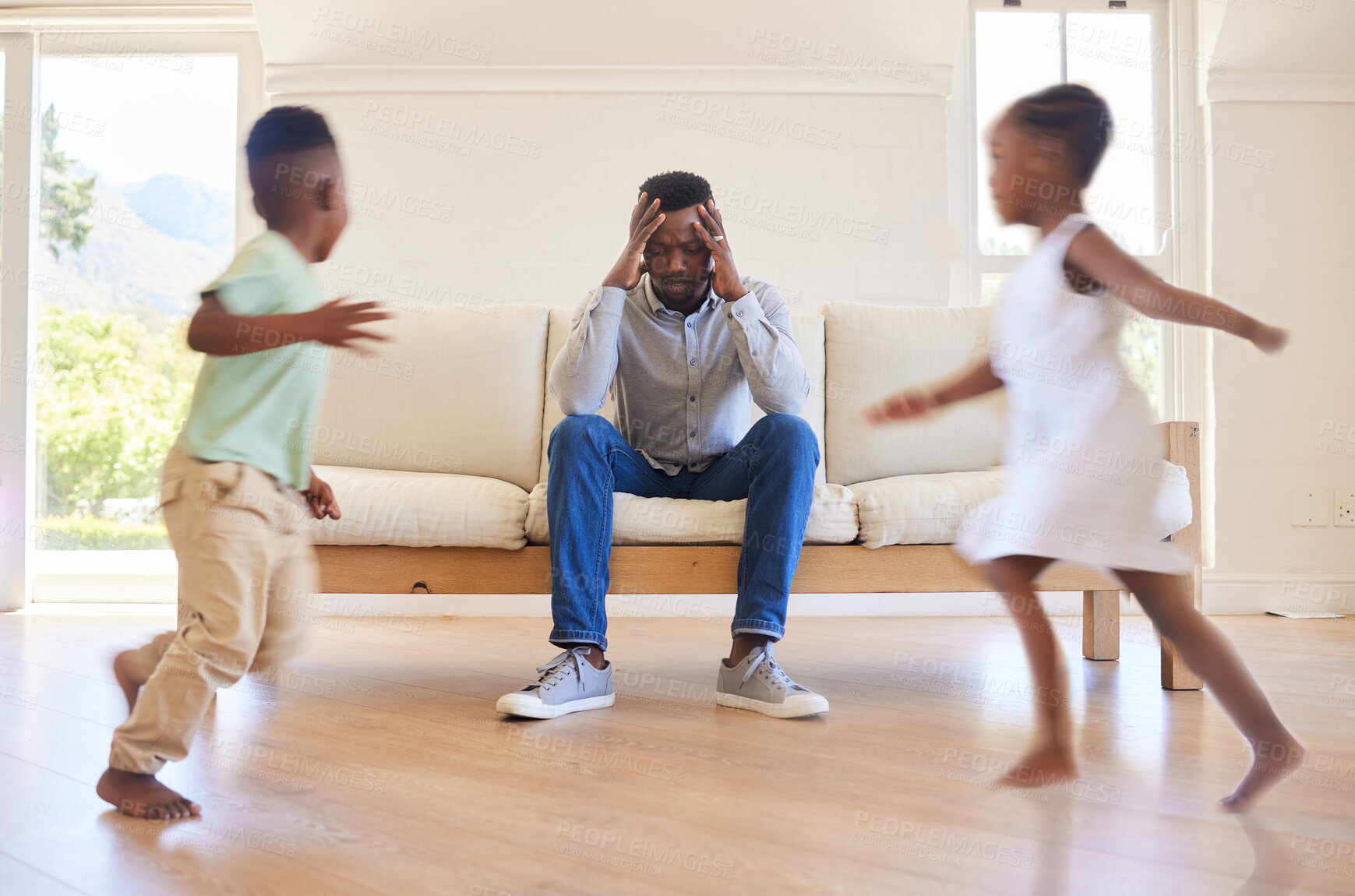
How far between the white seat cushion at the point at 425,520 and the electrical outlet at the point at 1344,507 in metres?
2.69

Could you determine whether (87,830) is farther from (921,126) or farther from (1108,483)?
(921,126)

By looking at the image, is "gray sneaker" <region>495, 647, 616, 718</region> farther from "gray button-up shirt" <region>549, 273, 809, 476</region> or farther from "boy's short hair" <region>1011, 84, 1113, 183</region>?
"boy's short hair" <region>1011, 84, 1113, 183</region>

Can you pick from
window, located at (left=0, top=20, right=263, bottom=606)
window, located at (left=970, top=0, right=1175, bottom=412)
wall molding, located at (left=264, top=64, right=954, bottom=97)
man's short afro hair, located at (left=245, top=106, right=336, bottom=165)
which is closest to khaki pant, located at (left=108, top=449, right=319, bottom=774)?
man's short afro hair, located at (left=245, top=106, right=336, bottom=165)

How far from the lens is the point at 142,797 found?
3.80ft

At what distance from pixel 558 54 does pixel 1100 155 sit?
228 cm

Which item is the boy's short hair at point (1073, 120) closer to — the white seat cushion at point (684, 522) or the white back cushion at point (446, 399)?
the white seat cushion at point (684, 522)

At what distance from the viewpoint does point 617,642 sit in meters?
2.54

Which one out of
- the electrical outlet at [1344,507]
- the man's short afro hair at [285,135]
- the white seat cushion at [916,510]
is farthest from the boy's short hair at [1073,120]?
the electrical outlet at [1344,507]

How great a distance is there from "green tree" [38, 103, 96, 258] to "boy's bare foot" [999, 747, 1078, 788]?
3.38 meters

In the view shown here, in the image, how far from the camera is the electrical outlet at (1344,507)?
320 cm

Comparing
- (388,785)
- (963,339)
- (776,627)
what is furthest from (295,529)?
(963,339)

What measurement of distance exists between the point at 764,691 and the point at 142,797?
0.93 meters

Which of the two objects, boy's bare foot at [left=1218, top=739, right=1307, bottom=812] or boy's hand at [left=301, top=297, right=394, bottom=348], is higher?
boy's hand at [left=301, top=297, right=394, bottom=348]

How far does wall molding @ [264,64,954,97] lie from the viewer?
317cm
